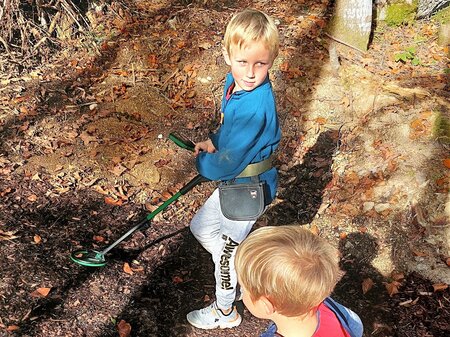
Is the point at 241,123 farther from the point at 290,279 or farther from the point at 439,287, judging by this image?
the point at 439,287

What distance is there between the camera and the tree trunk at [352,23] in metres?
6.89

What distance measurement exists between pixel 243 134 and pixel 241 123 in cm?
7

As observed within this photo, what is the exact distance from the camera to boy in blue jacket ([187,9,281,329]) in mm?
3088

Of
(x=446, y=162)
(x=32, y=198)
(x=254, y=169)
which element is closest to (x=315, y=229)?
(x=446, y=162)

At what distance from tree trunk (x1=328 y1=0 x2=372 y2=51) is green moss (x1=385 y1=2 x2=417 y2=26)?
80cm

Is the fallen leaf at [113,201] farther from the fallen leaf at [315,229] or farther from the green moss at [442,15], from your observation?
the green moss at [442,15]

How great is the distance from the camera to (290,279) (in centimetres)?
219

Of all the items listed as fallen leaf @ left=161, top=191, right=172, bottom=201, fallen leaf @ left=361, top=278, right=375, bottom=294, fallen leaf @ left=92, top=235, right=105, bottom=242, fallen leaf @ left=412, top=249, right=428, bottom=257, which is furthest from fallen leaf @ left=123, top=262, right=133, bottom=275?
fallen leaf @ left=412, top=249, right=428, bottom=257

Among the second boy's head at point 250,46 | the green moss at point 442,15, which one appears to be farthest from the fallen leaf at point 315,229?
the green moss at point 442,15

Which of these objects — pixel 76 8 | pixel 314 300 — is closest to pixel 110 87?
pixel 76 8

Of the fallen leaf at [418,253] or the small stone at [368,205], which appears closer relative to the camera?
the fallen leaf at [418,253]

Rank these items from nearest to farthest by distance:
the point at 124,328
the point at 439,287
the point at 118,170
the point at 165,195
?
the point at 124,328 < the point at 439,287 < the point at 165,195 < the point at 118,170

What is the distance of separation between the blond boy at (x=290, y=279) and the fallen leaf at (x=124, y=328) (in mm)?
1887

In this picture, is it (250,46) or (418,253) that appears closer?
(250,46)
